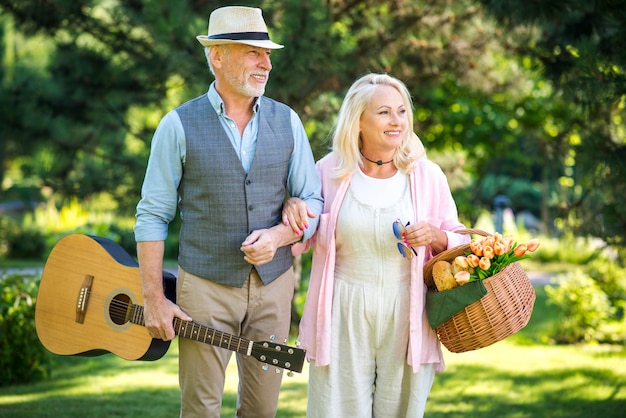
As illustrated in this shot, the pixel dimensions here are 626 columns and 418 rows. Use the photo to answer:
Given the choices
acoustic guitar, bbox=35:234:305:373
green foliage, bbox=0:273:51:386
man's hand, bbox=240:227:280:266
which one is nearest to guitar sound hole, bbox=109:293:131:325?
acoustic guitar, bbox=35:234:305:373

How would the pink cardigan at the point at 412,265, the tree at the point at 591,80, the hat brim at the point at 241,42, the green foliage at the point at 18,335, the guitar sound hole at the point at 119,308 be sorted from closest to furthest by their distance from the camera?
the hat brim at the point at 241,42, the pink cardigan at the point at 412,265, the guitar sound hole at the point at 119,308, the tree at the point at 591,80, the green foliage at the point at 18,335

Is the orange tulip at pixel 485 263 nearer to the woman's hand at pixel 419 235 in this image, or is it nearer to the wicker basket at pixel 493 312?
the wicker basket at pixel 493 312

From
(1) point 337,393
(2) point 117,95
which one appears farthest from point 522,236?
(1) point 337,393

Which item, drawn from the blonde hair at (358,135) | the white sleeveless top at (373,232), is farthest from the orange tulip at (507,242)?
the blonde hair at (358,135)

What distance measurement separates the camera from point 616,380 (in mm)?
5844

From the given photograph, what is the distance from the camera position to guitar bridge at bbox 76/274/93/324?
3.37m

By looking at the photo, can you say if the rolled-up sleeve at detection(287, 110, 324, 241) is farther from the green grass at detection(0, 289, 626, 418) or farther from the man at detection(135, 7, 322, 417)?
the green grass at detection(0, 289, 626, 418)

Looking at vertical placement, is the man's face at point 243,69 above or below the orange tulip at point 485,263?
above

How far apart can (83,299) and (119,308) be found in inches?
7.6

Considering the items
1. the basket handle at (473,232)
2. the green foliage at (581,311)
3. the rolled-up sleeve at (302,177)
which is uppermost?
the rolled-up sleeve at (302,177)

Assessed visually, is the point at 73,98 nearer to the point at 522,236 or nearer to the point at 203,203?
the point at 203,203

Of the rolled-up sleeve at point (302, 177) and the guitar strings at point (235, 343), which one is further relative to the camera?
the rolled-up sleeve at point (302, 177)

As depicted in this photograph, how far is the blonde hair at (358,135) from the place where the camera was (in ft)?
10.6

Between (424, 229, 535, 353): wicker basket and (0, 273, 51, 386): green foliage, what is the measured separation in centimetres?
327
